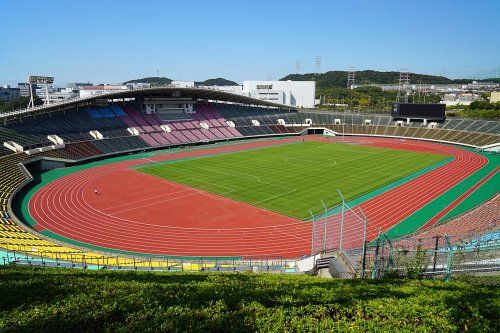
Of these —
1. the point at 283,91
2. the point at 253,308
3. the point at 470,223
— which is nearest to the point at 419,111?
the point at 283,91

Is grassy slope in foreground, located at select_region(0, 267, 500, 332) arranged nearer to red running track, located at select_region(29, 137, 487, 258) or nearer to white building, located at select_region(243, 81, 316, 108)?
red running track, located at select_region(29, 137, 487, 258)

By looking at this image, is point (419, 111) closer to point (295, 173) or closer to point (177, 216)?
point (295, 173)

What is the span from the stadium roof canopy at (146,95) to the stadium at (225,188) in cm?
39

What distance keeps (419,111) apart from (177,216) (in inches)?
2507

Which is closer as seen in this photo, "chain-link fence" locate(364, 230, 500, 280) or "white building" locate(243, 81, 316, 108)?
"chain-link fence" locate(364, 230, 500, 280)

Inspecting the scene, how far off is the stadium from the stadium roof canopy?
39cm

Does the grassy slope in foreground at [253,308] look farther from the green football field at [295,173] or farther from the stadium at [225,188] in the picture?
the green football field at [295,173]

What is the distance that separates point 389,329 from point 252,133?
72489mm

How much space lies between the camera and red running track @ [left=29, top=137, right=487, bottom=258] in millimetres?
24172

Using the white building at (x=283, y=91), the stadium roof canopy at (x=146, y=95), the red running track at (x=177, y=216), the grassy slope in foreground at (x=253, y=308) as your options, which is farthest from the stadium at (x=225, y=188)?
the white building at (x=283, y=91)

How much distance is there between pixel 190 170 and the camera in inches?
1807

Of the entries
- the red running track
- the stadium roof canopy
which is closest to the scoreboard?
the stadium roof canopy

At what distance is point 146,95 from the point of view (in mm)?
69625

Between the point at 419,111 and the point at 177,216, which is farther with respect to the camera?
the point at 419,111
